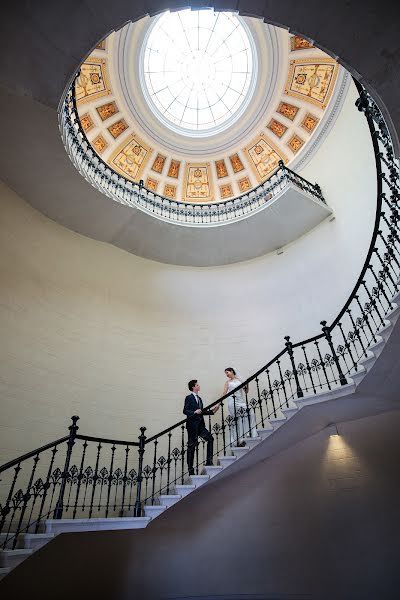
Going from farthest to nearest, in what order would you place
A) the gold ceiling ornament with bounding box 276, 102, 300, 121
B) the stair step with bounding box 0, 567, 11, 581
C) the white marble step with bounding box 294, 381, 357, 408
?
the gold ceiling ornament with bounding box 276, 102, 300, 121
the white marble step with bounding box 294, 381, 357, 408
the stair step with bounding box 0, 567, 11, 581

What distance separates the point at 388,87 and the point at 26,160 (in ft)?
19.6

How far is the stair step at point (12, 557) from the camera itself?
3158mm

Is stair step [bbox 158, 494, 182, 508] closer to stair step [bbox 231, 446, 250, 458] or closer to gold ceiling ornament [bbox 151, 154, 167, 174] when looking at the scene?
stair step [bbox 231, 446, 250, 458]

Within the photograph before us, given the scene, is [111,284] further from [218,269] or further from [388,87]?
[388,87]

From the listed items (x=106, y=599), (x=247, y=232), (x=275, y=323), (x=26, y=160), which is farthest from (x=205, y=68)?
(x=106, y=599)

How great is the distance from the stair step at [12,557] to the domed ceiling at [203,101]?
36.4 ft

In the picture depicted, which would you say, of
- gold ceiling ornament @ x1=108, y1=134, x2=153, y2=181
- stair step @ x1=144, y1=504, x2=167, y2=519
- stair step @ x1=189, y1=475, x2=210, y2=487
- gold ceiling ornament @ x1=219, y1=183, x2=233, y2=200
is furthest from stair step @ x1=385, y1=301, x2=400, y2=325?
gold ceiling ornament @ x1=108, y1=134, x2=153, y2=181

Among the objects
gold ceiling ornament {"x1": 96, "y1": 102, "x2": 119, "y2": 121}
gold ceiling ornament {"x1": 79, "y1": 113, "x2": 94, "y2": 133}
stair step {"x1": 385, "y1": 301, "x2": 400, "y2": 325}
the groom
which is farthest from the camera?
gold ceiling ornament {"x1": 96, "y1": 102, "x2": 119, "y2": 121}

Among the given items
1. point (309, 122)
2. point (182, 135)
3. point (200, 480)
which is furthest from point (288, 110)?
point (200, 480)

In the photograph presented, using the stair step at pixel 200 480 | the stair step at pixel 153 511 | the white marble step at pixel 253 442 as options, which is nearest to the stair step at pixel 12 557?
the stair step at pixel 153 511

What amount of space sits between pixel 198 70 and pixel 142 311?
10.7m

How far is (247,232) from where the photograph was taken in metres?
8.80

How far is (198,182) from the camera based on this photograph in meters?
13.3

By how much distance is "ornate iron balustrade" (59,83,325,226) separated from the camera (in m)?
7.28
